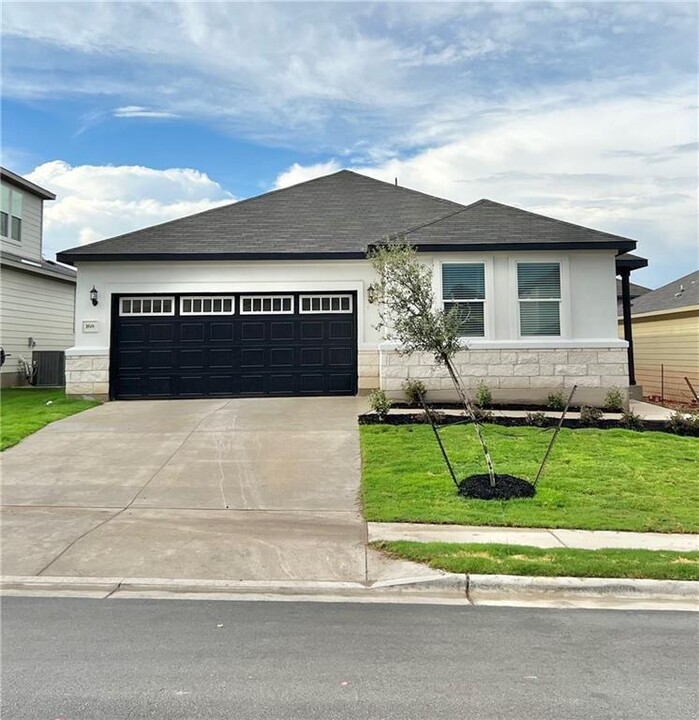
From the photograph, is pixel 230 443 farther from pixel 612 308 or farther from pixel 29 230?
pixel 29 230

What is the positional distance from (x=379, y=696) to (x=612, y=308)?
12812 mm

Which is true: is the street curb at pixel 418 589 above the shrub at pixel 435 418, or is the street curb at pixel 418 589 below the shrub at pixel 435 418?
below

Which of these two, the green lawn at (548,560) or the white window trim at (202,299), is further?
the white window trim at (202,299)

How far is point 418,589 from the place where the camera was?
549 centimetres

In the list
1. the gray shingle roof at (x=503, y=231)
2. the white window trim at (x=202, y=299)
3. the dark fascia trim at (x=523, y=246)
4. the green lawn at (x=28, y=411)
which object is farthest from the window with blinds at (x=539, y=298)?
the green lawn at (x=28, y=411)

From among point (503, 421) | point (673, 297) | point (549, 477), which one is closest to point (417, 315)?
point (549, 477)

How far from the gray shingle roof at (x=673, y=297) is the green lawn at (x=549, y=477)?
36.0 feet

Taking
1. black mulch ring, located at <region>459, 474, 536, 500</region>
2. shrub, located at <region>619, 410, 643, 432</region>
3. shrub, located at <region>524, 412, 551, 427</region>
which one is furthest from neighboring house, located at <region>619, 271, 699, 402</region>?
black mulch ring, located at <region>459, 474, 536, 500</region>

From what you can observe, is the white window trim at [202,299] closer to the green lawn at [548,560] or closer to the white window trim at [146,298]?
the white window trim at [146,298]

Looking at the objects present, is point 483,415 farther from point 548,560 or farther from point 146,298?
point 146,298

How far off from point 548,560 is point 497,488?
2300 mm

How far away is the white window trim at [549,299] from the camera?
14.2 metres

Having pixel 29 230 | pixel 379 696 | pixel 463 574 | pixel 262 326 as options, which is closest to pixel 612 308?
pixel 262 326

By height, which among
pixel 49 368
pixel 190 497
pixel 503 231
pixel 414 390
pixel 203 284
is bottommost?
pixel 190 497
